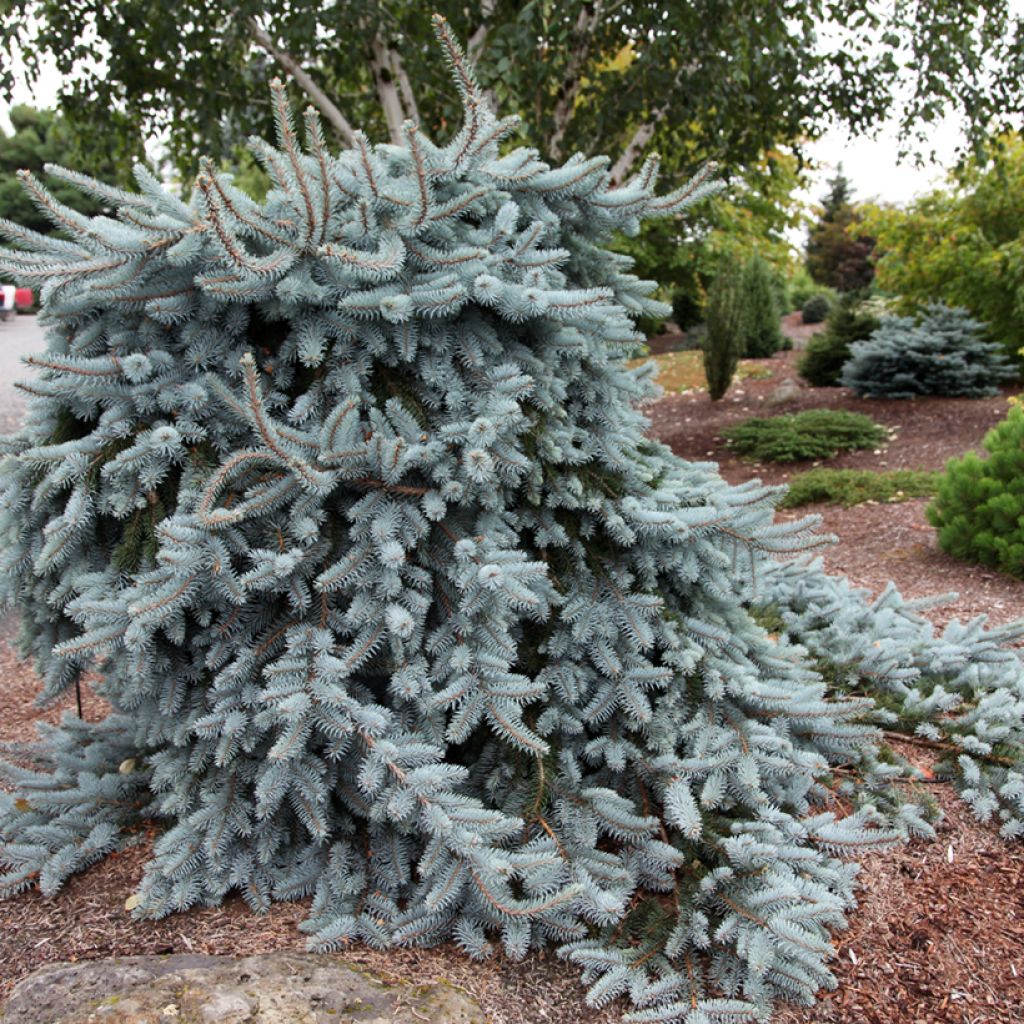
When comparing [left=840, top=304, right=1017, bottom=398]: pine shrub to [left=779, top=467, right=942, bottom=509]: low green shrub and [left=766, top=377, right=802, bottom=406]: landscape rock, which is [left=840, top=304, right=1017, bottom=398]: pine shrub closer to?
[left=766, top=377, right=802, bottom=406]: landscape rock

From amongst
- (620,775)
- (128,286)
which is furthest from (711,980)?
(128,286)

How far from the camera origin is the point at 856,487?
7.41 meters

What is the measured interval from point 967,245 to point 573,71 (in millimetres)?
6465

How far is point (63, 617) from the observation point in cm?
259

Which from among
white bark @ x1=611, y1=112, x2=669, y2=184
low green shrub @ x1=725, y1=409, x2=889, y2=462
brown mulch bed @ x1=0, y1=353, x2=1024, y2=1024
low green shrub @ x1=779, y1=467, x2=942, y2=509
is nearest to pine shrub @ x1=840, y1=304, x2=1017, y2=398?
low green shrub @ x1=725, y1=409, x2=889, y2=462

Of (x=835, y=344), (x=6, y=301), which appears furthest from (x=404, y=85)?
(x=6, y=301)

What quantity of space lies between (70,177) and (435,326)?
3.27ft

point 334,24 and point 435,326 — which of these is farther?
point 334,24

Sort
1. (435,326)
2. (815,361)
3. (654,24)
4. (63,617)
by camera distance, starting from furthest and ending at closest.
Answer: (815,361) → (654,24) → (63,617) → (435,326)

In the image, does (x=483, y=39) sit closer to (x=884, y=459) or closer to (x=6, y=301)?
(x=884, y=459)

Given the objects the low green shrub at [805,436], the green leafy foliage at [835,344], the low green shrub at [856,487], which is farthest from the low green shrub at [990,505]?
the green leafy foliage at [835,344]

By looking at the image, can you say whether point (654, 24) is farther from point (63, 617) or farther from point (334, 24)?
point (63, 617)

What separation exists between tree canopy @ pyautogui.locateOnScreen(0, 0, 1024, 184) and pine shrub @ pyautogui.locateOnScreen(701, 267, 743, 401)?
3.72m

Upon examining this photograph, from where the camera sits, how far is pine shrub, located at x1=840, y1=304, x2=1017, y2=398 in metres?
10.8
